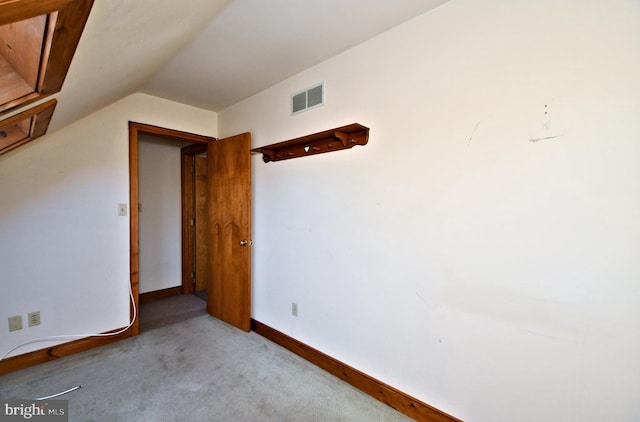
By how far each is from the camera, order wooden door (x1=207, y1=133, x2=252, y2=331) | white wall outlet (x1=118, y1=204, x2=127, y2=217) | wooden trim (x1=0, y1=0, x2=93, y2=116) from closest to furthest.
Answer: wooden trim (x1=0, y1=0, x2=93, y2=116) < white wall outlet (x1=118, y1=204, x2=127, y2=217) < wooden door (x1=207, y1=133, x2=252, y2=331)

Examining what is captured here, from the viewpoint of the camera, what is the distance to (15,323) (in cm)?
228

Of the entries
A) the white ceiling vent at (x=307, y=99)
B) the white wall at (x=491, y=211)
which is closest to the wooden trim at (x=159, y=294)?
the white wall at (x=491, y=211)

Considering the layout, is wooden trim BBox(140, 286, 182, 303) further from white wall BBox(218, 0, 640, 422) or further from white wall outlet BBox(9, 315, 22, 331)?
white wall BBox(218, 0, 640, 422)

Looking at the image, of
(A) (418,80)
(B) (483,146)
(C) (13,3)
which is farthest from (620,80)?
(C) (13,3)

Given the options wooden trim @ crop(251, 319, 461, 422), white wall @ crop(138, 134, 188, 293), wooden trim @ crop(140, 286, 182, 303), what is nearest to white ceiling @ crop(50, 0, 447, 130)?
white wall @ crop(138, 134, 188, 293)

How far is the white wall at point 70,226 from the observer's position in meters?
2.28

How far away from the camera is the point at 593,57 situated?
4.17 ft

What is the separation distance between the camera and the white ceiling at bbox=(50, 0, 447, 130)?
1.17 meters

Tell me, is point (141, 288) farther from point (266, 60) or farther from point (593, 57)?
point (593, 57)

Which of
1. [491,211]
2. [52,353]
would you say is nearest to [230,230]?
[52,353]

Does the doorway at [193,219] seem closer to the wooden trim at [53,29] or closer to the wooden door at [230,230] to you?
the wooden door at [230,230]

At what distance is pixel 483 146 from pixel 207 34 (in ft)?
6.16

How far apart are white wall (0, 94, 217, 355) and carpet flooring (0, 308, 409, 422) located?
38cm

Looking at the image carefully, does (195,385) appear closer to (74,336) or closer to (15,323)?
(74,336)
